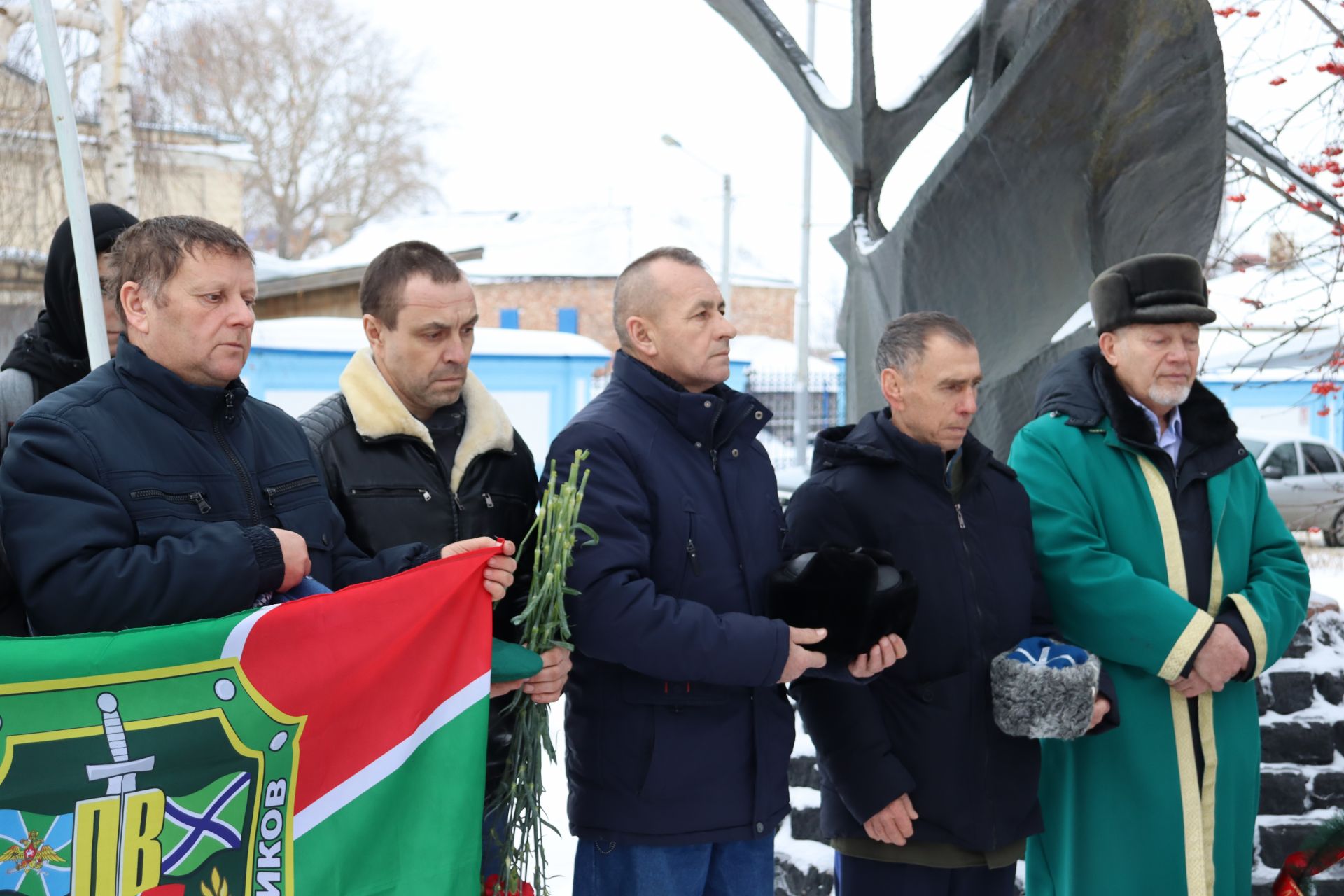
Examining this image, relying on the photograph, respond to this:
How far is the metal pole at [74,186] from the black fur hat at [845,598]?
5.12 feet

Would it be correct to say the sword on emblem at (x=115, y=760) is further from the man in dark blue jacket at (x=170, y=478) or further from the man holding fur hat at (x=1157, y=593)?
the man holding fur hat at (x=1157, y=593)

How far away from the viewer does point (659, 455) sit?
256 cm

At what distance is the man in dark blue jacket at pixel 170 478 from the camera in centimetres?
191

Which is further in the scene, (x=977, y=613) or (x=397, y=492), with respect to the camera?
(x=977, y=613)

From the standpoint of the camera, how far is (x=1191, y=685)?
285 cm

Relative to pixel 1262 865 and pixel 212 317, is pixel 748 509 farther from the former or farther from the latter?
pixel 1262 865

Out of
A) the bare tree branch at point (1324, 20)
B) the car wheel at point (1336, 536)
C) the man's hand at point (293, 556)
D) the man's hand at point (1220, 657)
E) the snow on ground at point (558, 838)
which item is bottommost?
the car wheel at point (1336, 536)

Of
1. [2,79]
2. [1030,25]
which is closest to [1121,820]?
[1030,25]

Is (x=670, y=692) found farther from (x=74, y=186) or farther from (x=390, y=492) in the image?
(x=74, y=186)

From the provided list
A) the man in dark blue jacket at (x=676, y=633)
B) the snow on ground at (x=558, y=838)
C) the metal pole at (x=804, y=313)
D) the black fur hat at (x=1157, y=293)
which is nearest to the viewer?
the man in dark blue jacket at (x=676, y=633)

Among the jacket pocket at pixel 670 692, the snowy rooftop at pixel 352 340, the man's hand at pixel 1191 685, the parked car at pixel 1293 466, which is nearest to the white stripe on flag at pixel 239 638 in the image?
the jacket pocket at pixel 670 692

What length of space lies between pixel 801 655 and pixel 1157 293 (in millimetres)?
1388

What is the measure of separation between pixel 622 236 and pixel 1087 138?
42.0m

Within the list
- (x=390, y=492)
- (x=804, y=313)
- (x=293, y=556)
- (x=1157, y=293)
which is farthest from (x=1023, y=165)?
(x=804, y=313)
